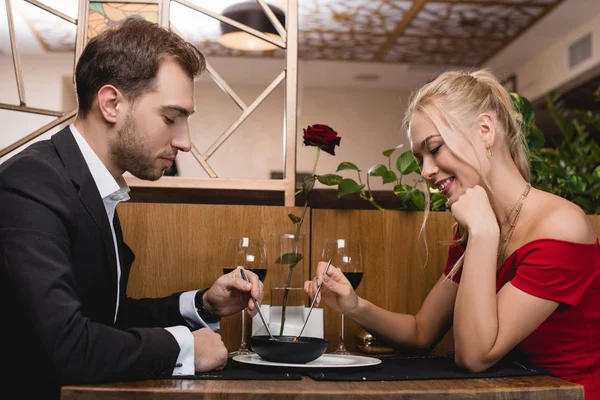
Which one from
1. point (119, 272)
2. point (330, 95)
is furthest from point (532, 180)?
point (330, 95)

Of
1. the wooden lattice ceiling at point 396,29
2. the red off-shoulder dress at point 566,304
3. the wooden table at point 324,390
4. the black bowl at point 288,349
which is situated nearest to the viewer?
the wooden table at point 324,390

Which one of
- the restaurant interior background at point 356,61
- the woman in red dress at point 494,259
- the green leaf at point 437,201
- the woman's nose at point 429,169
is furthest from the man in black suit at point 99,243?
the restaurant interior background at point 356,61

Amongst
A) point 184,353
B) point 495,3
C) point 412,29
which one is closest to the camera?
point 184,353

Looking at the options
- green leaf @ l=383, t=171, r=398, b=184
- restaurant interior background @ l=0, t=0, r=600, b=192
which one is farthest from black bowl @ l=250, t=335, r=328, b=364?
restaurant interior background @ l=0, t=0, r=600, b=192

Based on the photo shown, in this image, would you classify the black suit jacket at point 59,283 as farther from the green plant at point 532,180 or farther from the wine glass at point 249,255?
the green plant at point 532,180

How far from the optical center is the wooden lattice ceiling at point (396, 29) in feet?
15.3

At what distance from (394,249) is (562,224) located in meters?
0.52

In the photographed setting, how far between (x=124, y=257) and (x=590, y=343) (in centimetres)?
100

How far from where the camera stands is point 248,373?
1.06 meters

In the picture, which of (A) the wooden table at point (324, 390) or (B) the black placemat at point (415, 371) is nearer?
(A) the wooden table at point (324, 390)

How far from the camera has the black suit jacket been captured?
95 centimetres

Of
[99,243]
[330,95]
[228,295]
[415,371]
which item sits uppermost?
[330,95]

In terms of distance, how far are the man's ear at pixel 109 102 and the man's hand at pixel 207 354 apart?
0.47 metres

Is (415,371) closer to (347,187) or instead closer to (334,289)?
(334,289)
